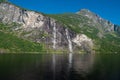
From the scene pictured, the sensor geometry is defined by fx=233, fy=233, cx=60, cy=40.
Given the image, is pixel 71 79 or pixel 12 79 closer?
pixel 12 79

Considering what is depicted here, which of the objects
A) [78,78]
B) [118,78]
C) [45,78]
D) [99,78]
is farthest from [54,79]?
[118,78]

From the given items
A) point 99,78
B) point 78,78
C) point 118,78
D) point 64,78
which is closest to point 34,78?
point 64,78

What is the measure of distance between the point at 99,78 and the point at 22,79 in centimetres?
4166

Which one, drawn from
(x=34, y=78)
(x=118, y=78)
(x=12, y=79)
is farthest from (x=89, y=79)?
(x=12, y=79)

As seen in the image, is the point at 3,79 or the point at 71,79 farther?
the point at 71,79

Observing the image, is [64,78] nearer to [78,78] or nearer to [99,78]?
[78,78]

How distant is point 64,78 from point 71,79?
3.89 m

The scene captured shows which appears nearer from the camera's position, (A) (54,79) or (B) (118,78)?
(A) (54,79)

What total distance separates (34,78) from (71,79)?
1962 centimetres

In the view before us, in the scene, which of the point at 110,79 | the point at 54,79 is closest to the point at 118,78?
the point at 110,79

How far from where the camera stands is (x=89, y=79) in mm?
122625

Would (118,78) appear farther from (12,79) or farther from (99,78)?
(12,79)

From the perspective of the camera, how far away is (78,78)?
5054 inches

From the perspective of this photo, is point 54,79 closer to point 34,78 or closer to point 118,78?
point 34,78
